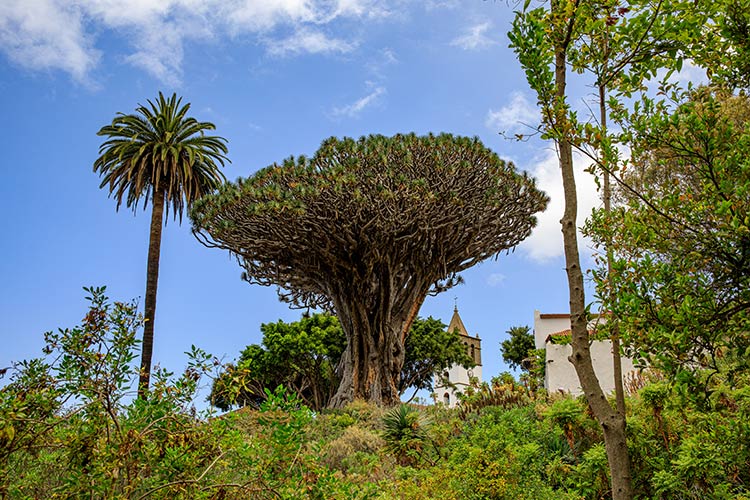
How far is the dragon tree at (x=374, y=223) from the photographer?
19891 millimetres

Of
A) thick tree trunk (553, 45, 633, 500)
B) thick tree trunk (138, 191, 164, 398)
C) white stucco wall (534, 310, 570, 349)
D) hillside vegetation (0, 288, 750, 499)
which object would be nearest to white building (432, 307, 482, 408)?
white stucco wall (534, 310, 570, 349)

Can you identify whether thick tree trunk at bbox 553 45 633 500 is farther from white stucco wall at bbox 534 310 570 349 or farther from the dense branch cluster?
white stucco wall at bbox 534 310 570 349

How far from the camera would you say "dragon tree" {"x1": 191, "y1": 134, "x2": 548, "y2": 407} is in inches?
783

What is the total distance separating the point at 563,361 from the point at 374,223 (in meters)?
10.9

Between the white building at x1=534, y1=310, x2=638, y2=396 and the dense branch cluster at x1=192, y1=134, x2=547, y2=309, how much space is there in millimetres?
5228

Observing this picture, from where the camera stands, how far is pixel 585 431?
8.27 meters

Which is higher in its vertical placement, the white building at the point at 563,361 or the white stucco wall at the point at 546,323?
the white stucco wall at the point at 546,323

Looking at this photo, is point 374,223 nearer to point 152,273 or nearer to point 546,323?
point 152,273

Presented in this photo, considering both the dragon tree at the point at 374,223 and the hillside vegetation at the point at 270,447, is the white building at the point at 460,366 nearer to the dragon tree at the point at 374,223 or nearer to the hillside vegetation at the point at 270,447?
the dragon tree at the point at 374,223

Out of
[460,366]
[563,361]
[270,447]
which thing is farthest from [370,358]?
[460,366]

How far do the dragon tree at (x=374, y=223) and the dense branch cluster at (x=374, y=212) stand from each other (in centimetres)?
4

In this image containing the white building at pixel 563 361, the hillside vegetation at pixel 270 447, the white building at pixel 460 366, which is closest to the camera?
the hillside vegetation at pixel 270 447

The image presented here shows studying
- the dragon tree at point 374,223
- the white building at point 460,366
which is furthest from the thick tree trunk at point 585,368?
the white building at point 460,366

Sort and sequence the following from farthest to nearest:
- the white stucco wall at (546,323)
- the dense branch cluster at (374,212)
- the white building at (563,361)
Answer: the white stucco wall at (546,323) → the white building at (563,361) → the dense branch cluster at (374,212)
